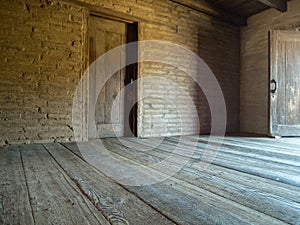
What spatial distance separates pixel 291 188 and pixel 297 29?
3.87m

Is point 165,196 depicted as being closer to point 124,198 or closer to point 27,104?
point 124,198

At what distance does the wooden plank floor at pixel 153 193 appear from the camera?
103 cm

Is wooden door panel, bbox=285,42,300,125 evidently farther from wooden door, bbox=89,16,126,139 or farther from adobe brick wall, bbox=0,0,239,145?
wooden door, bbox=89,16,126,139

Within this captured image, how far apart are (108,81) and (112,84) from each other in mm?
87

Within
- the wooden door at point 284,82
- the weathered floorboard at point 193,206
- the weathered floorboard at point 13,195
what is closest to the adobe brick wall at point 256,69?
the wooden door at point 284,82

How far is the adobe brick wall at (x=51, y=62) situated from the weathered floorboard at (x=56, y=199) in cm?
127

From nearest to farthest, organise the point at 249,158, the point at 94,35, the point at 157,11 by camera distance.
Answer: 1. the point at 249,158
2. the point at 94,35
3. the point at 157,11

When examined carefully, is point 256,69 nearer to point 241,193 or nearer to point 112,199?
point 241,193

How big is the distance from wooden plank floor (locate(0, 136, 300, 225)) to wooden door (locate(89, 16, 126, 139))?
1.54m

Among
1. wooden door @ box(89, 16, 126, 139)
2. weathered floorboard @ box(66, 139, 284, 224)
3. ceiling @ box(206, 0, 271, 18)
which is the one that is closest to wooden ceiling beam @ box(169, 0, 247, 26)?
ceiling @ box(206, 0, 271, 18)

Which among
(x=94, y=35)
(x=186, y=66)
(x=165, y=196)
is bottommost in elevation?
(x=165, y=196)

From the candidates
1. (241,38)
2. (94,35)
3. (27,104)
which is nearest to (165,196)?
(27,104)

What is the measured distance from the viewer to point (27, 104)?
299cm

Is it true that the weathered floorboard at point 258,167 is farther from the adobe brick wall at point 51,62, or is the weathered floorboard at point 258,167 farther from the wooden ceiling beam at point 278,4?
the wooden ceiling beam at point 278,4
